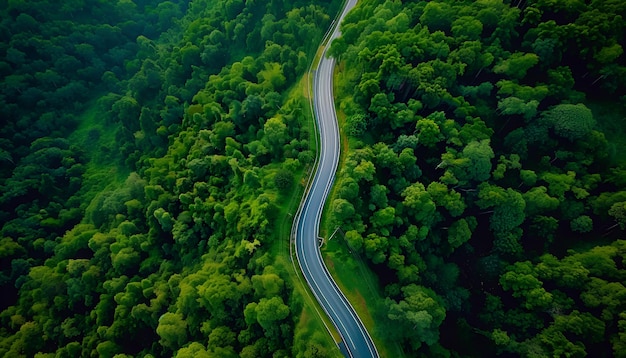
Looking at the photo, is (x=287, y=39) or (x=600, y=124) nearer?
(x=600, y=124)

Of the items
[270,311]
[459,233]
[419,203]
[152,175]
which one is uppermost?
[419,203]

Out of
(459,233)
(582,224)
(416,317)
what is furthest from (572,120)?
(416,317)

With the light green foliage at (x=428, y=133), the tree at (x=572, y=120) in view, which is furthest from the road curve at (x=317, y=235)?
the tree at (x=572, y=120)

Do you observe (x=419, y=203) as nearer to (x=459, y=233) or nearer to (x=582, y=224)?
(x=459, y=233)

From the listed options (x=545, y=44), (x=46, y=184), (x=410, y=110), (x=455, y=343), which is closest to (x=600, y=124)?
(x=545, y=44)

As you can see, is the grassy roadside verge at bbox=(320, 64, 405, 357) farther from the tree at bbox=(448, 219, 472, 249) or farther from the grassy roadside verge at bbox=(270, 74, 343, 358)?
the tree at bbox=(448, 219, 472, 249)

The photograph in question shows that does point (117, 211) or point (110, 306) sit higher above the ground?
point (117, 211)

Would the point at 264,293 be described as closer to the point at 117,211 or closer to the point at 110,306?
the point at 110,306
